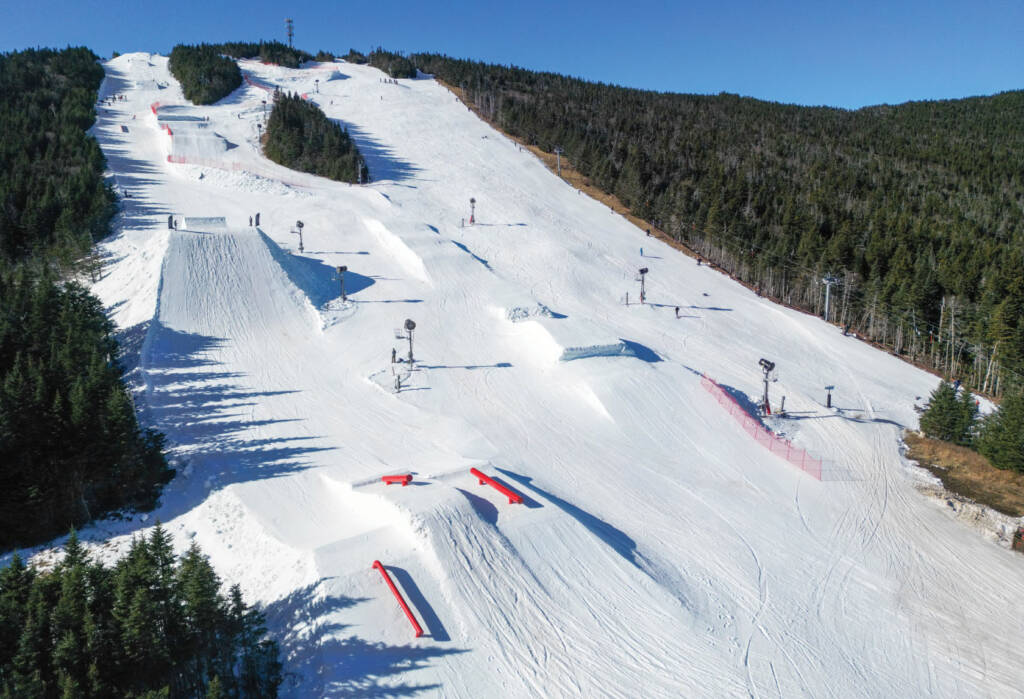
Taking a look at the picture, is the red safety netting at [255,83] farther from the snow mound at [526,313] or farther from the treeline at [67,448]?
the treeline at [67,448]

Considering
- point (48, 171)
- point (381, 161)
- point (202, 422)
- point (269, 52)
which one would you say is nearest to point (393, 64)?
point (269, 52)

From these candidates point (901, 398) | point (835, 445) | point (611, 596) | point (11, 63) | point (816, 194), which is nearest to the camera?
point (611, 596)

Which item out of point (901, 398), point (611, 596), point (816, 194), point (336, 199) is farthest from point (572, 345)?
point (816, 194)

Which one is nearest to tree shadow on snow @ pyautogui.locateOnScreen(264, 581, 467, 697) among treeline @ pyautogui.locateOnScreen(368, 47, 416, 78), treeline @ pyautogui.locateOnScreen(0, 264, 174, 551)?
treeline @ pyautogui.locateOnScreen(0, 264, 174, 551)

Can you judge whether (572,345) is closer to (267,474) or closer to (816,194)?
(267,474)

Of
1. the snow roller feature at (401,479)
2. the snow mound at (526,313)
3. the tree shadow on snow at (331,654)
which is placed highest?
the snow mound at (526,313)

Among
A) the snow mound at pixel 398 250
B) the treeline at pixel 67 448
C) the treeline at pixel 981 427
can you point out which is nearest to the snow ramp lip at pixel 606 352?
the snow mound at pixel 398 250
